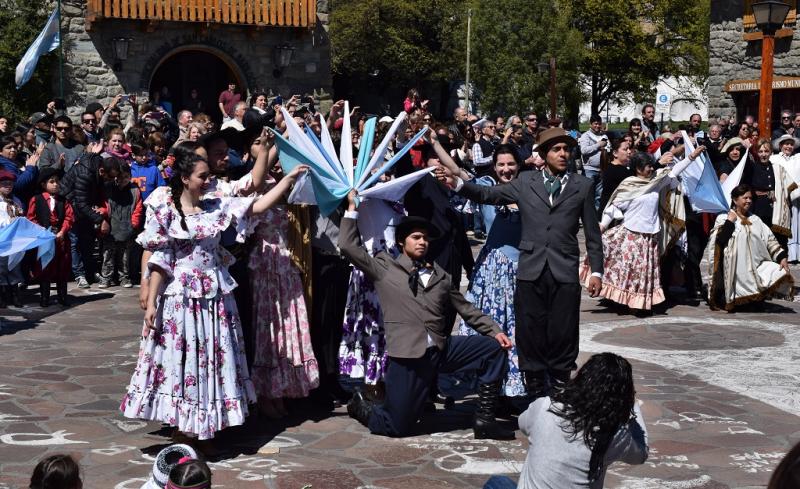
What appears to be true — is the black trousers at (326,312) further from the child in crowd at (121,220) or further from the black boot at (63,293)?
the child in crowd at (121,220)

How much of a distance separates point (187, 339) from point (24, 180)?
275 inches

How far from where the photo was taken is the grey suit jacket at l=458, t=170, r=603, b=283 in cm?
717

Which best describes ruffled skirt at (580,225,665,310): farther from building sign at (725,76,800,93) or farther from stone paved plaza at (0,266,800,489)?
building sign at (725,76,800,93)

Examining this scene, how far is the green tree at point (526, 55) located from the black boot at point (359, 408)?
3008 cm

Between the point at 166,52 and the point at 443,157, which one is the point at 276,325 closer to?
the point at 443,157

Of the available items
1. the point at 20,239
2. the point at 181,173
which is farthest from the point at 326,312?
the point at 20,239

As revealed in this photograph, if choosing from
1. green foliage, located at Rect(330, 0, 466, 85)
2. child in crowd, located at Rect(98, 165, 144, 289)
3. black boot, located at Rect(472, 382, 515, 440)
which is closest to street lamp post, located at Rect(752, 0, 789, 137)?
child in crowd, located at Rect(98, 165, 144, 289)

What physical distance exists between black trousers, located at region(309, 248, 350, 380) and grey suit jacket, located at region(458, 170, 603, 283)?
107cm

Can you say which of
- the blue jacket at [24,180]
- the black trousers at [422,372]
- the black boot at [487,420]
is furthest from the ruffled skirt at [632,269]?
the blue jacket at [24,180]

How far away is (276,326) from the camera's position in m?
7.32

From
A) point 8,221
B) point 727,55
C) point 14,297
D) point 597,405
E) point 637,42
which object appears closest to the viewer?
point 597,405

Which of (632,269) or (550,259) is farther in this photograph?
(632,269)

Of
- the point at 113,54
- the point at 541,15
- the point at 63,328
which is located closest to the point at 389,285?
the point at 63,328

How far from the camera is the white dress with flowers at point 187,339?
6.47m
